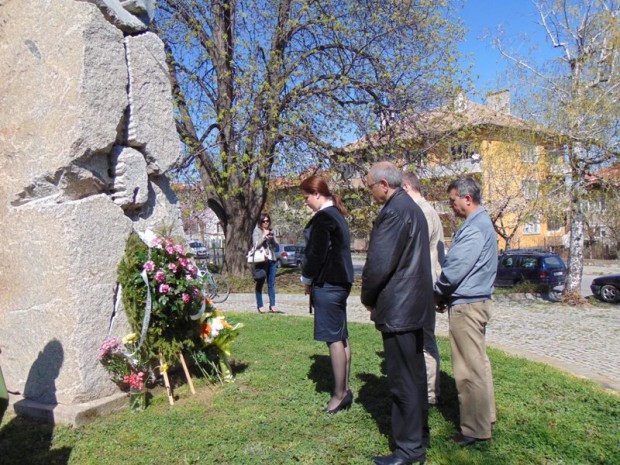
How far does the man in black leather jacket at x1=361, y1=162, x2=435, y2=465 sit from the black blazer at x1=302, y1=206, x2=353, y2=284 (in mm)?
858

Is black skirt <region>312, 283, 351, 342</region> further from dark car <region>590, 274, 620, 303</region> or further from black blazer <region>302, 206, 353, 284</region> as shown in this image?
dark car <region>590, 274, 620, 303</region>

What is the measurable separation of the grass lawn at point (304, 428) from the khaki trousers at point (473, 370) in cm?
16

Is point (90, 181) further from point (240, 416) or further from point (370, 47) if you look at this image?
point (370, 47)

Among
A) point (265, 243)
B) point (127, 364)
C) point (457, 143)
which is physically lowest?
point (127, 364)

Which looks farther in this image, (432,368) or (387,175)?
(432,368)

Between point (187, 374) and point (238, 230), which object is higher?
point (238, 230)

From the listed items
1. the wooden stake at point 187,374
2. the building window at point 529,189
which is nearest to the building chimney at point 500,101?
the building window at point 529,189

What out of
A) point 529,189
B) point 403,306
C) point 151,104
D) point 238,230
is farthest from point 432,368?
point 529,189

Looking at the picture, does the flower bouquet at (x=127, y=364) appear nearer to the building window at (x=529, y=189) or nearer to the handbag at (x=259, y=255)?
the handbag at (x=259, y=255)

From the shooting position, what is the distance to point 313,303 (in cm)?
455

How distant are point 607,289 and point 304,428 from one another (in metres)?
14.3

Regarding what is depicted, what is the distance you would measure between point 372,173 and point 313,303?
136 cm

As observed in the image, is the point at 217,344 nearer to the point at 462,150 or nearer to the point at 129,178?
the point at 129,178

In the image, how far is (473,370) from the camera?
12.4 feet
